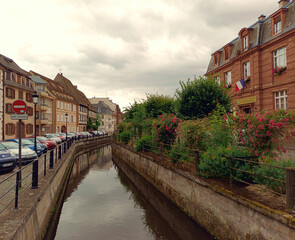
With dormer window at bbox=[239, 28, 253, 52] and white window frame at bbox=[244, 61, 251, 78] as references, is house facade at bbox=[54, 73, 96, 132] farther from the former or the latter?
white window frame at bbox=[244, 61, 251, 78]

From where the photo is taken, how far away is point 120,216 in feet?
29.2

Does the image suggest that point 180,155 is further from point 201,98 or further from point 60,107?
point 60,107

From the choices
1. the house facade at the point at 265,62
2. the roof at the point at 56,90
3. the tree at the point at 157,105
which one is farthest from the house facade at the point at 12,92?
the house facade at the point at 265,62

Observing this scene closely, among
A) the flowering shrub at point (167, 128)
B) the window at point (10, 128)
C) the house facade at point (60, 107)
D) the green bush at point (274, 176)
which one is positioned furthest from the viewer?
the house facade at point (60, 107)

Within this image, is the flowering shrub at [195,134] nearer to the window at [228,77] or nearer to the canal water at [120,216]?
the canal water at [120,216]

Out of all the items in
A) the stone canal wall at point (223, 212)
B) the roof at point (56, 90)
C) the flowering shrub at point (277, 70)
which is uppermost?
the roof at point (56, 90)

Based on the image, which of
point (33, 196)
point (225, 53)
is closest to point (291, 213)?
point (33, 196)

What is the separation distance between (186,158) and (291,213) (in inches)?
223

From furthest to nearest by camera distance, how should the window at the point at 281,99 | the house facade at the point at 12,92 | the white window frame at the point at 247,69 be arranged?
the house facade at the point at 12,92 → the white window frame at the point at 247,69 → the window at the point at 281,99

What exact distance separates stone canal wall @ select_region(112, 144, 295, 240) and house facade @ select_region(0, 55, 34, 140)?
27.0m

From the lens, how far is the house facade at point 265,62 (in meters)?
17.2

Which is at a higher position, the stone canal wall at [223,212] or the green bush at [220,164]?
the green bush at [220,164]

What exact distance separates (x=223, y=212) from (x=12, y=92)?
113 feet

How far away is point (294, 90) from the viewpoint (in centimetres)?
1664
